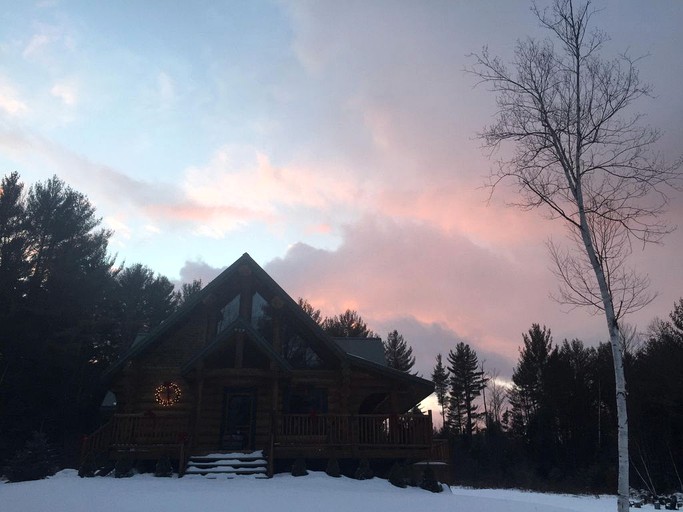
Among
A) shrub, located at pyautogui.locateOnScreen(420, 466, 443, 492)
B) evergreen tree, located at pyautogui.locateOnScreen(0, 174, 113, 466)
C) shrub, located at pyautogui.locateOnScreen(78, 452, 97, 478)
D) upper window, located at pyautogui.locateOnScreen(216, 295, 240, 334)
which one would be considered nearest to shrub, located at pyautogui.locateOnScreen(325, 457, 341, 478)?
shrub, located at pyautogui.locateOnScreen(420, 466, 443, 492)

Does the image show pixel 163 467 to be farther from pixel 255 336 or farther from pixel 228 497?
pixel 255 336

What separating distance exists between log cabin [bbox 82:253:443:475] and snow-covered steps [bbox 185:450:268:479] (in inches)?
3.1

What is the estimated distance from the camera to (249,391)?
802 inches

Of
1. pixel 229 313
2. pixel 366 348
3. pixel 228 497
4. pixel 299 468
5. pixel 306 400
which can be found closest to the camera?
pixel 228 497

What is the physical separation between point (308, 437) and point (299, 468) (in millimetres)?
1533

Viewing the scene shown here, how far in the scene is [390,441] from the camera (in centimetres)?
1873

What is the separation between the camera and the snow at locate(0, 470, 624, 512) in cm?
1262

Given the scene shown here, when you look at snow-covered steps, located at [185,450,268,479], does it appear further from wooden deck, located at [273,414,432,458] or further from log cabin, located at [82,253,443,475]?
wooden deck, located at [273,414,432,458]

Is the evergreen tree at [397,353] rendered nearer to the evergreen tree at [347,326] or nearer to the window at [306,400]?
the evergreen tree at [347,326]

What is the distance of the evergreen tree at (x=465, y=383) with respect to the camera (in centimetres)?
6656

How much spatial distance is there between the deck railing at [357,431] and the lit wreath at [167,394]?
4.59m

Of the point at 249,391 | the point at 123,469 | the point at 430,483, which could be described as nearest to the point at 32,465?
the point at 123,469

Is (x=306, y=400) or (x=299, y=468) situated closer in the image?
(x=299, y=468)

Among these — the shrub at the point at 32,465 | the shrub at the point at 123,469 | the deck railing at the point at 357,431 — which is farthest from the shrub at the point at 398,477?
the shrub at the point at 32,465
